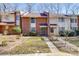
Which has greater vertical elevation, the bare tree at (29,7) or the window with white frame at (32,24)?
the bare tree at (29,7)

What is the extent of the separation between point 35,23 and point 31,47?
43 centimetres

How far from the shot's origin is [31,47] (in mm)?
14758

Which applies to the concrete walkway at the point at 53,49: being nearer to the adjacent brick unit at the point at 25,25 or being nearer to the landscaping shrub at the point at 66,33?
the landscaping shrub at the point at 66,33

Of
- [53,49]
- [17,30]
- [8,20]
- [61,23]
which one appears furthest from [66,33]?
[8,20]

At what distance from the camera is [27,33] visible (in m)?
14.8

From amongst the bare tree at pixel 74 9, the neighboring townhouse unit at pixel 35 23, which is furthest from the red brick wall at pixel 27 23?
the bare tree at pixel 74 9

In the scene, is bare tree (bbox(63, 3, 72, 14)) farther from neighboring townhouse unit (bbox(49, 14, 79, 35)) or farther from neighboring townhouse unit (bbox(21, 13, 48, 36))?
neighboring townhouse unit (bbox(21, 13, 48, 36))

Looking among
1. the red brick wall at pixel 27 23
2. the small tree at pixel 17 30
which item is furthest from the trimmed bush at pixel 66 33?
the small tree at pixel 17 30

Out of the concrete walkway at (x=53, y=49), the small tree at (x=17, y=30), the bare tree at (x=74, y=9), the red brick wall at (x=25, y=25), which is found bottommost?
the concrete walkway at (x=53, y=49)

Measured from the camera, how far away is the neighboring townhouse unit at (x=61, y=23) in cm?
1477

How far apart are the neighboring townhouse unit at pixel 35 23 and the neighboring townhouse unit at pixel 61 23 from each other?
0.35 ft

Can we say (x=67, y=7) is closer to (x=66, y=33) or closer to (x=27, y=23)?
(x=66, y=33)

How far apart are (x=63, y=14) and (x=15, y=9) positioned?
0.84 meters

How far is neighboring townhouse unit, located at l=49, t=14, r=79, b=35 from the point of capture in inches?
581
